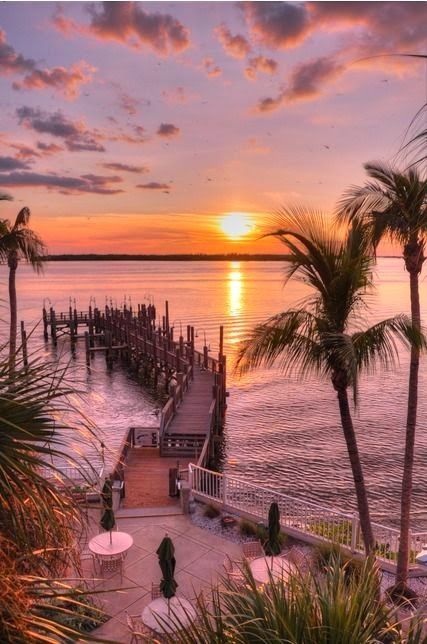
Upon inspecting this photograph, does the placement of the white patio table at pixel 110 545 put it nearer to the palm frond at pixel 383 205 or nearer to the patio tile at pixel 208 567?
the patio tile at pixel 208 567

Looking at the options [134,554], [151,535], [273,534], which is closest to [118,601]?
[134,554]

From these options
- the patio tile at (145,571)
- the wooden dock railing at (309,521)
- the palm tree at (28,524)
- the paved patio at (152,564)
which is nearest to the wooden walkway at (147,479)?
the wooden dock railing at (309,521)

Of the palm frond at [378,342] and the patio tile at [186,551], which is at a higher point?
the palm frond at [378,342]

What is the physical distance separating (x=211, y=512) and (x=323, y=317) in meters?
7.82

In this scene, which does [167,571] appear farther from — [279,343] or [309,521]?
[309,521]

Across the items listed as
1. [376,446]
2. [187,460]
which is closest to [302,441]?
[376,446]

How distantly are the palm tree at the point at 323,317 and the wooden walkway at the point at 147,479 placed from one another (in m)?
8.86

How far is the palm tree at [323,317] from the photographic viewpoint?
27.7 ft

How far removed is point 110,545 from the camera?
10.8 metres

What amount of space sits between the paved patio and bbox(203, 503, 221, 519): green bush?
0.63 metres

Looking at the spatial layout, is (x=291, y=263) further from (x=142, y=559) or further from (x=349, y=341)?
(x=142, y=559)

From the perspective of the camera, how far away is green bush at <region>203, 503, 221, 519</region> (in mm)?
13648

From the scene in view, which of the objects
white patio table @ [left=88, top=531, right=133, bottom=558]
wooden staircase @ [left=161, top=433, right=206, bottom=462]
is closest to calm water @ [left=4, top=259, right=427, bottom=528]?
wooden staircase @ [left=161, top=433, right=206, bottom=462]

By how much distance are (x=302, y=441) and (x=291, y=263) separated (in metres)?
23.5
